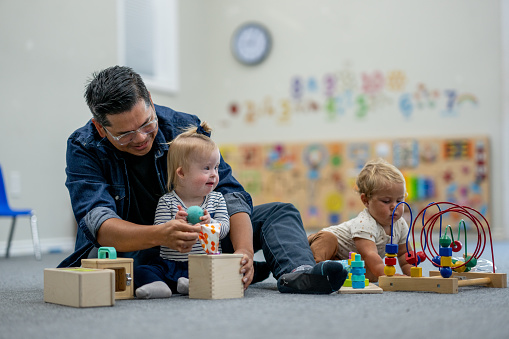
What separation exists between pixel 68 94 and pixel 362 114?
218 cm

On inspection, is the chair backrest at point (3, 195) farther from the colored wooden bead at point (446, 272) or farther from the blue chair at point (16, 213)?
the colored wooden bead at point (446, 272)

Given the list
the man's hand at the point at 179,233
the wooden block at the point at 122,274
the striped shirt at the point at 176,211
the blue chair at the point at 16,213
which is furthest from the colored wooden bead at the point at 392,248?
the blue chair at the point at 16,213

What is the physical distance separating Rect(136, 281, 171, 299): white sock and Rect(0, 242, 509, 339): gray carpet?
3 cm

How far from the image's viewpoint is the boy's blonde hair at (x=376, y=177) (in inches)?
81.0

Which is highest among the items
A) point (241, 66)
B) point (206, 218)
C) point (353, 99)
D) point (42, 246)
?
point (241, 66)

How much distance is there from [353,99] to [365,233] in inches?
118

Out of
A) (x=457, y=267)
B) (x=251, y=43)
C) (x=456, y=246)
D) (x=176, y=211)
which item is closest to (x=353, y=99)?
(x=251, y=43)

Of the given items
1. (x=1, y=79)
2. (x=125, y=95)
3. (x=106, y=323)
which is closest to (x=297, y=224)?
(x=125, y=95)

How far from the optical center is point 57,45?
4.00 metres

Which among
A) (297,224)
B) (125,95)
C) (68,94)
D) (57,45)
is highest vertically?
(57,45)

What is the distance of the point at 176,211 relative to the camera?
174cm

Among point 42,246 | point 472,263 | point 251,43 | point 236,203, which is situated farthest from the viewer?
point 251,43

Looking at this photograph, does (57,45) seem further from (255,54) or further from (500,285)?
(500,285)

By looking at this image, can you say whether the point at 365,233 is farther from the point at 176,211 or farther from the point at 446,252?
the point at 176,211
